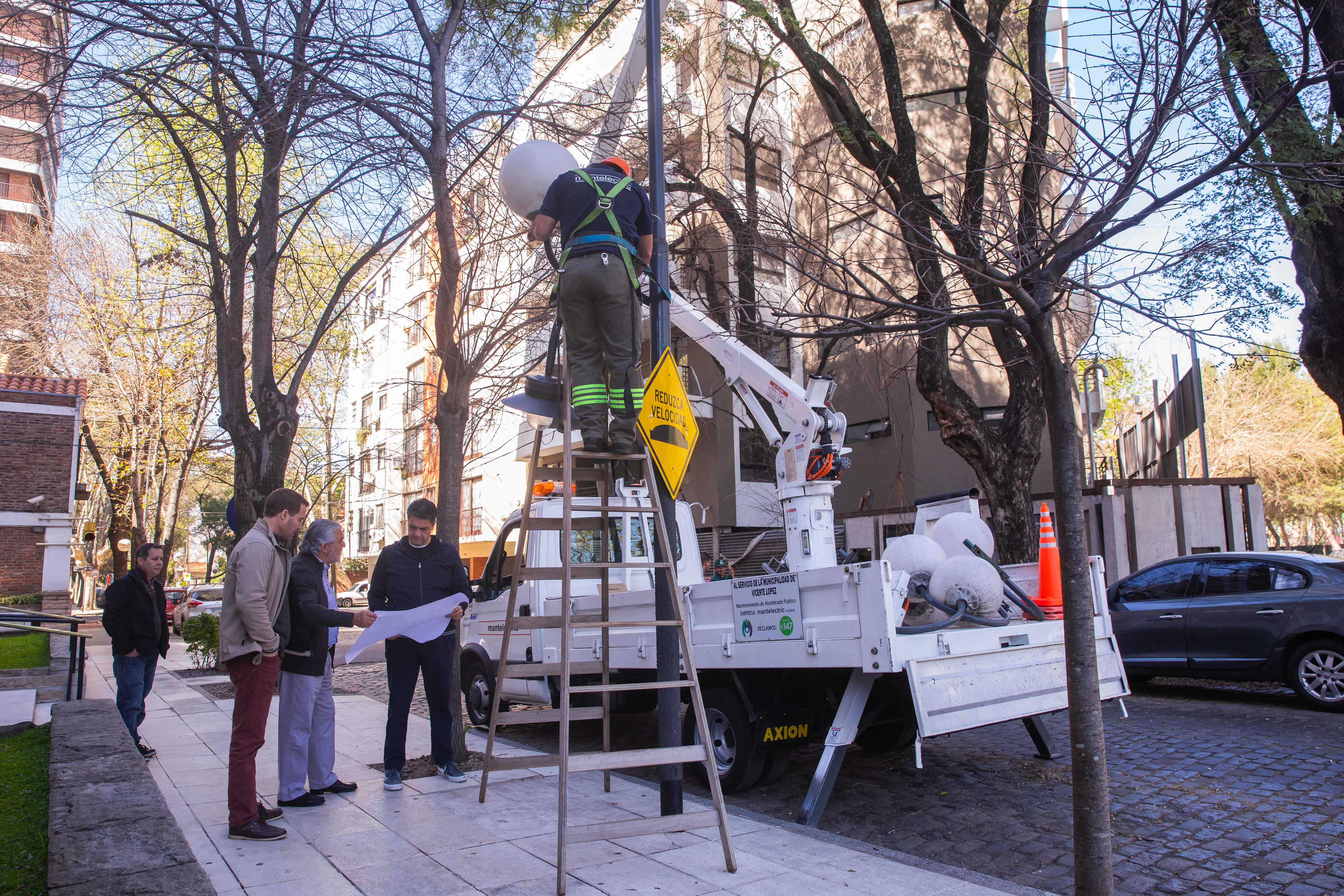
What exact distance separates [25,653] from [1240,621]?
691 inches

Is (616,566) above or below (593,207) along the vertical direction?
below

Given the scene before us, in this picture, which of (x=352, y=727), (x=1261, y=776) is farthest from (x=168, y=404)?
(x=1261, y=776)

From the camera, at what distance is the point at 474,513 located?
34188 mm

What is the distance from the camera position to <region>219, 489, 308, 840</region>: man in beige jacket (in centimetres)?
502

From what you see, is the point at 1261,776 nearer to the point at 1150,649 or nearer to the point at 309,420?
the point at 1150,649

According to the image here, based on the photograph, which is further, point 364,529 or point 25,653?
point 364,529

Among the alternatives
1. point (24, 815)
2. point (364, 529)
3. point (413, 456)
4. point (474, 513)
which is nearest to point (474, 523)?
point (474, 513)

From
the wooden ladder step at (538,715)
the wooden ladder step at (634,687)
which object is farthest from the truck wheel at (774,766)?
the wooden ladder step at (634,687)

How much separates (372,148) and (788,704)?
18.7ft

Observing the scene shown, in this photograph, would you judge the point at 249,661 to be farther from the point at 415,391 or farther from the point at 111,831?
the point at 415,391

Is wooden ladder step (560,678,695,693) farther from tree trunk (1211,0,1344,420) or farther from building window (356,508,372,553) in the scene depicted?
building window (356,508,372,553)

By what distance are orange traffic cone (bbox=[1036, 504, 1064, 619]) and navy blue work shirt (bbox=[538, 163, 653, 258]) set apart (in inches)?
175

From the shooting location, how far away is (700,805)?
5.92 meters

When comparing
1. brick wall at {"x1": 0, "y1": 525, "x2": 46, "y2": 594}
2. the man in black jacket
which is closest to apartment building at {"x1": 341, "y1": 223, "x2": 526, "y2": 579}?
the man in black jacket
